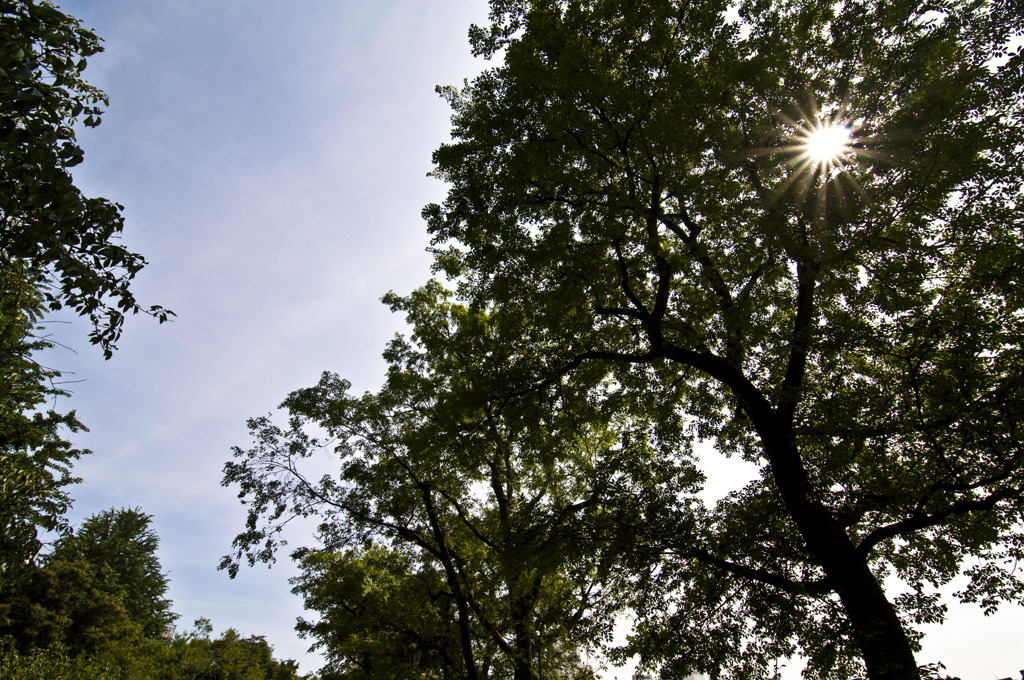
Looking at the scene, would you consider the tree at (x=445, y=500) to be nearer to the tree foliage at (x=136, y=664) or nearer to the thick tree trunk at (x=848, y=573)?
the thick tree trunk at (x=848, y=573)

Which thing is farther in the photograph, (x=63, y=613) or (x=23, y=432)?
(x=63, y=613)

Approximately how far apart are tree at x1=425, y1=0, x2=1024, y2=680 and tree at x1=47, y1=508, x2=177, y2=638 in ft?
110

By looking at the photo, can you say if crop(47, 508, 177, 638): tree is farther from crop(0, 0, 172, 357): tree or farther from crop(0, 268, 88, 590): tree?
crop(0, 0, 172, 357): tree

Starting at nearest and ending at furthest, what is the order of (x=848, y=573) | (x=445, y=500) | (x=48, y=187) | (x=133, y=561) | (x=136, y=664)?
(x=48, y=187), (x=848, y=573), (x=445, y=500), (x=136, y=664), (x=133, y=561)

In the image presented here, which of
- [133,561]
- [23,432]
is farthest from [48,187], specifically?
[133,561]

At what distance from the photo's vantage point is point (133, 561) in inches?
1379

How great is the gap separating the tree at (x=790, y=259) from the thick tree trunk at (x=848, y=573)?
0.03m

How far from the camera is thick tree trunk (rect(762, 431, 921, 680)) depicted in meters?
6.05

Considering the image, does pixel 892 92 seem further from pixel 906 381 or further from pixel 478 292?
pixel 478 292

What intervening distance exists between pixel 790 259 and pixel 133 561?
43621 mm

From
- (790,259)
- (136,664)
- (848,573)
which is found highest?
(790,259)

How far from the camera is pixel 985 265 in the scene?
572 cm

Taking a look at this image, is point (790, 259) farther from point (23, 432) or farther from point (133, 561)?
point (133, 561)

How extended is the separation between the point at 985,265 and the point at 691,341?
3698 mm
